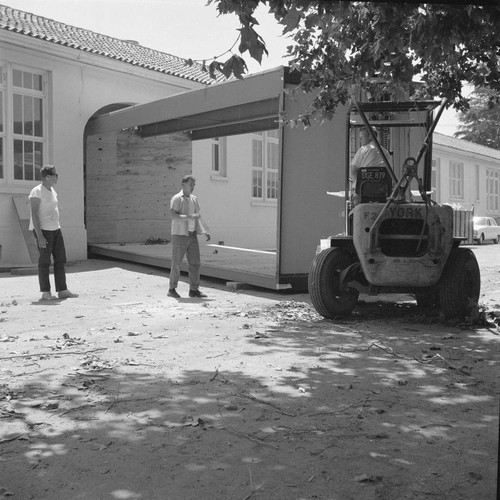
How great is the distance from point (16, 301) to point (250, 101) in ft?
14.9

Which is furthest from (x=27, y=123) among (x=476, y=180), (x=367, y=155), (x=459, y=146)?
(x=476, y=180)

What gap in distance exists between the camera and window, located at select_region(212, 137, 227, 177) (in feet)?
69.5

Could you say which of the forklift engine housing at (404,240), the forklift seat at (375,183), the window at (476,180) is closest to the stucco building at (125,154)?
the forklift seat at (375,183)

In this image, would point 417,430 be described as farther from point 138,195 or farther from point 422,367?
point 138,195

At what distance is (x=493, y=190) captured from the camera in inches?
1626

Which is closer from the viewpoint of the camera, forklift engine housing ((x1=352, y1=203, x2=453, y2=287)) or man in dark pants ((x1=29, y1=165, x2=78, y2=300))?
forklift engine housing ((x1=352, y1=203, x2=453, y2=287))

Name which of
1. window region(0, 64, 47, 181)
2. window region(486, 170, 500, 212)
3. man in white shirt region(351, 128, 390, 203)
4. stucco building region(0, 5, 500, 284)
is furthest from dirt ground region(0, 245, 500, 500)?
window region(486, 170, 500, 212)

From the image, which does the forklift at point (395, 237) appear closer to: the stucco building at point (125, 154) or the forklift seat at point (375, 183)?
the forklift seat at point (375, 183)

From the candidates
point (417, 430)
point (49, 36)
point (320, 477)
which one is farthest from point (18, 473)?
point (49, 36)

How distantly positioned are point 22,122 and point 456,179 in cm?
2676

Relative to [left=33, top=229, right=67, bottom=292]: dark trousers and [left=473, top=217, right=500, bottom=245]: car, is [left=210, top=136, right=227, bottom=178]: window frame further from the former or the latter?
[left=473, top=217, right=500, bottom=245]: car

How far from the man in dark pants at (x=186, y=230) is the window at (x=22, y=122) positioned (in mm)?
6913

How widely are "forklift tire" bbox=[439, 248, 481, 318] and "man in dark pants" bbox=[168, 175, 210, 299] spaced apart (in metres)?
3.62

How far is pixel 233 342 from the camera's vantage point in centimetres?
674
